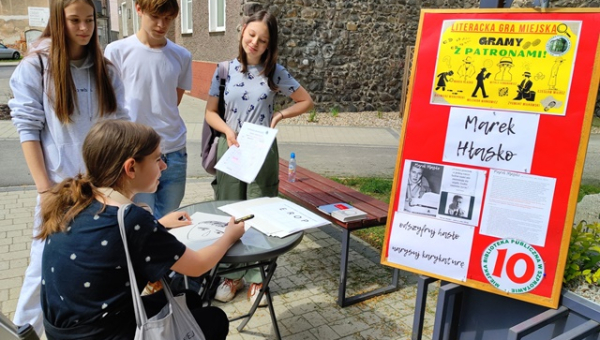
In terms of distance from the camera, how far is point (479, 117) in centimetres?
201

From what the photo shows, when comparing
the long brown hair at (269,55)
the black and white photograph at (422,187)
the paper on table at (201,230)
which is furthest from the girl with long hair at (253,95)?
the black and white photograph at (422,187)

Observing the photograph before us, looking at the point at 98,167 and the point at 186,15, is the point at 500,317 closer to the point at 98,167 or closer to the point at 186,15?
the point at 98,167

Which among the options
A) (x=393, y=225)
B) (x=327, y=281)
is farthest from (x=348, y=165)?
(x=393, y=225)

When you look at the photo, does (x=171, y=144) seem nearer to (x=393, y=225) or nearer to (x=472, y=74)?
(x=393, y=225)

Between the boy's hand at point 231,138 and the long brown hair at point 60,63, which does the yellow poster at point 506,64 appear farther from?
the long brown hair at point 60,63

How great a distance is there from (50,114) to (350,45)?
9.21 m

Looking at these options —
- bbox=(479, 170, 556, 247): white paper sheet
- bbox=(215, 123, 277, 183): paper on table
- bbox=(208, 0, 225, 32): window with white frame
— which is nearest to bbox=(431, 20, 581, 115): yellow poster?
bbox=(479, 170, 556, 247): white paper sheet

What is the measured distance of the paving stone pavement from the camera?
2.79 metres

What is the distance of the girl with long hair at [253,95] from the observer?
2732 mm

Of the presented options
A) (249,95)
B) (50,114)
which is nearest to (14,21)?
(249,95)

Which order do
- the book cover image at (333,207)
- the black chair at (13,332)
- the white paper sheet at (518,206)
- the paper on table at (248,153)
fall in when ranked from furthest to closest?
the book cover image at (333,207), the paper on table at (248,153), the white paper sheet at (518,206), the black chair at (13,332)

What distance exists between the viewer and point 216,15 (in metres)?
11.5

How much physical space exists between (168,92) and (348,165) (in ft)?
14.7

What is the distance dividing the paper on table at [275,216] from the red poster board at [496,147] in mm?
416
